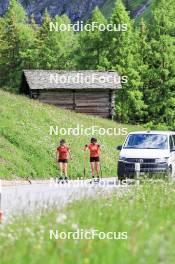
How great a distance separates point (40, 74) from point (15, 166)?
96.6ft

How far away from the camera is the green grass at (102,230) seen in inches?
258

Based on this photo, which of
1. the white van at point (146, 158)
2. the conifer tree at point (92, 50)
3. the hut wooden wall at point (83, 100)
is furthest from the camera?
the conifer tree at point (92, 50)

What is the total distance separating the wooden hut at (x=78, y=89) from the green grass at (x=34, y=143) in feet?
41.7

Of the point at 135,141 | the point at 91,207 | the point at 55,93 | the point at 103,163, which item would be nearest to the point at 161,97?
the point at 55,93

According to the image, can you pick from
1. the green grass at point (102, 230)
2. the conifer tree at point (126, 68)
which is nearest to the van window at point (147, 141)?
the green grass at point (102, 230)

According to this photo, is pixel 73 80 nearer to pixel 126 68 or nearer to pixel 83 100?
pixel 83 100

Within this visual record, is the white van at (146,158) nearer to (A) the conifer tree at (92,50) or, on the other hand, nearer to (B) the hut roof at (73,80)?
(B) the hut roof at (73,80)

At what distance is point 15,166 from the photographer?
31.2m

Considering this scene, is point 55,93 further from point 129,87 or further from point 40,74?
point 129,87

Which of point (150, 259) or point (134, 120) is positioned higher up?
point (150, 259)

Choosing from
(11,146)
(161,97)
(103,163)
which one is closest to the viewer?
(11,146)

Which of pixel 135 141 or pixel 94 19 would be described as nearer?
pixel 135 141

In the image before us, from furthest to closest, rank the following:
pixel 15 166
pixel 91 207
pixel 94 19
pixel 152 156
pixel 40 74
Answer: pixel 94 19 < pixel 40 74 < pixel 15 166 < pixel 152 156 < pixel 91 207

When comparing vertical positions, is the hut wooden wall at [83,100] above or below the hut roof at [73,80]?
below
